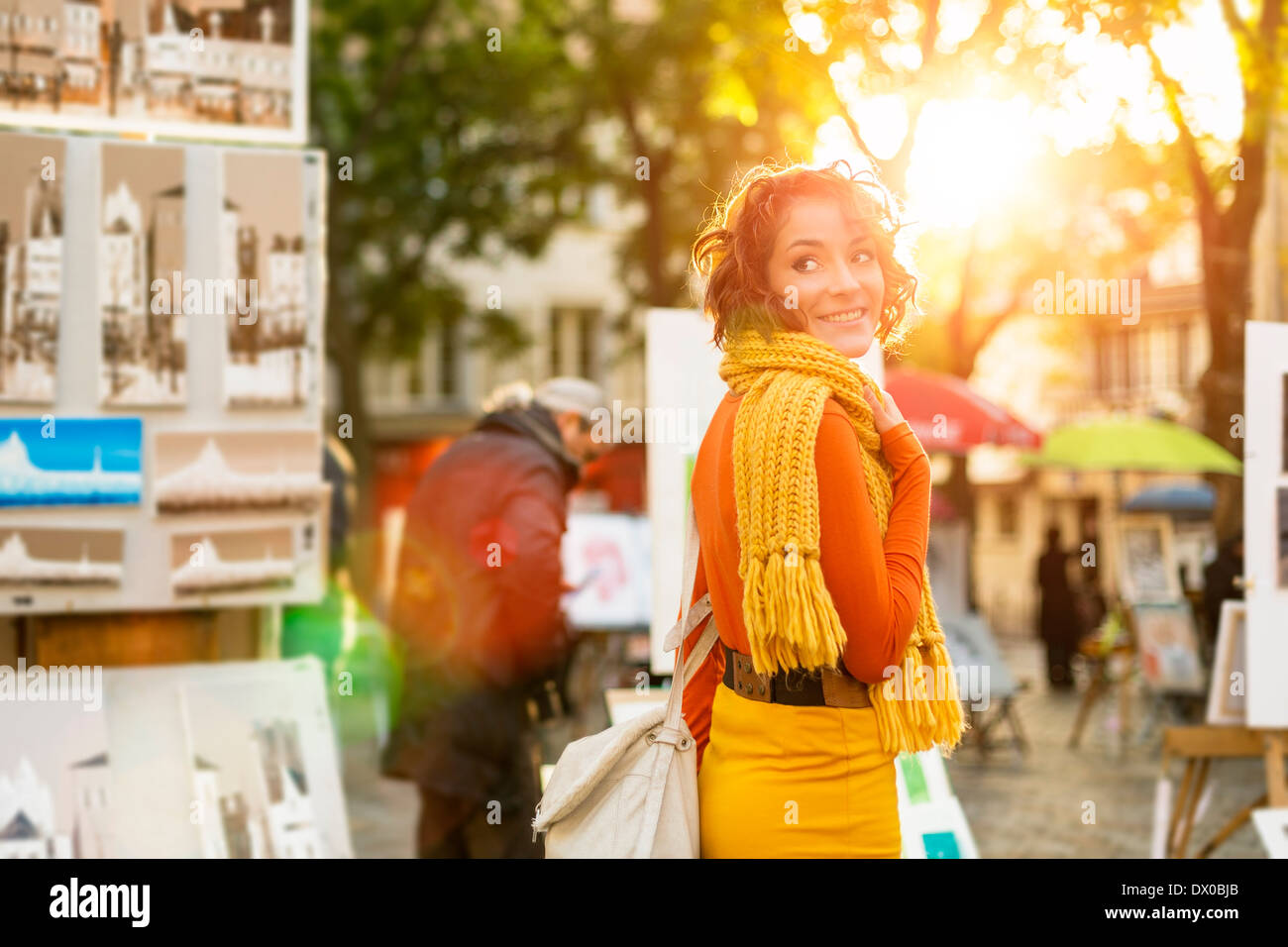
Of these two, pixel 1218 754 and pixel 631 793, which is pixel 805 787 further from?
pixel 1218 754

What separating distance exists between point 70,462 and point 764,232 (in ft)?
8.72

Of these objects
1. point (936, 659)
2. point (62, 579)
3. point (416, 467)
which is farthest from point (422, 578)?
point (416, 467)

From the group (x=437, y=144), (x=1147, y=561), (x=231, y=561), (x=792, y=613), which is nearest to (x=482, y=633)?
(x=231, y=561)

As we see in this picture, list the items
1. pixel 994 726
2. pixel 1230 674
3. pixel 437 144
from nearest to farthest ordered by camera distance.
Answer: pixel 1230 674 → pixel 994 726 → pixel 437 144

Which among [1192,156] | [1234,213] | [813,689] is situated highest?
[1192,156]

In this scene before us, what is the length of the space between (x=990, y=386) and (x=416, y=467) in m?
13.9

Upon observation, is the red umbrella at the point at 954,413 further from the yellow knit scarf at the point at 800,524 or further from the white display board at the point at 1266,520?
the yellow knit scarf at the point at 800,524

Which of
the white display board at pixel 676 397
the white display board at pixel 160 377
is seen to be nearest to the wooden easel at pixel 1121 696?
the white display board at pixel 676 397

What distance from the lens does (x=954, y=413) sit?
35.0 ft
